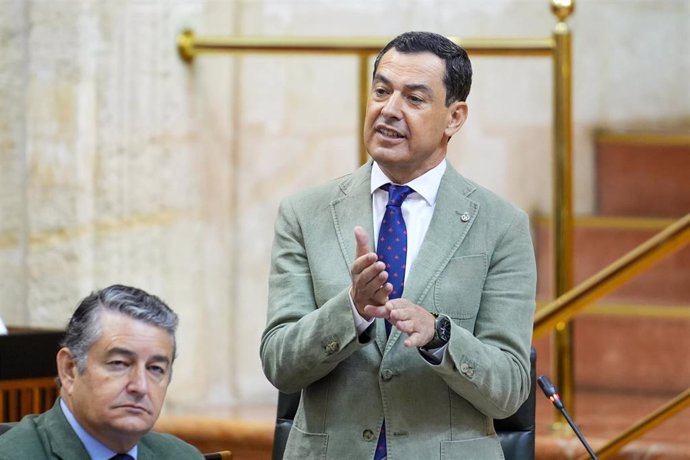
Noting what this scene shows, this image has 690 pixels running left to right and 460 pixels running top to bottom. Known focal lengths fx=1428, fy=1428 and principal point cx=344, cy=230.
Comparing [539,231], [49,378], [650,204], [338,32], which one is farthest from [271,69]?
Answer: [49,378]

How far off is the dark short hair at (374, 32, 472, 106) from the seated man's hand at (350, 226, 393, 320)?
456 millimetres

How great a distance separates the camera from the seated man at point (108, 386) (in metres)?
2.32

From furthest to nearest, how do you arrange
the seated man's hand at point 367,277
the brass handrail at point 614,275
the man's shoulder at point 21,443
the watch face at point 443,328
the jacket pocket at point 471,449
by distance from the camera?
the brass handrail at point 614,275 → the jacket pocket at point 471,449 → the watch face at point 443,328 → the seated man's hand at point 367,277 → the man's shoulder at point 21,443

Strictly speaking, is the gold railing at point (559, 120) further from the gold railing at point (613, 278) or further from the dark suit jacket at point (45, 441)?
the dark suit jacket at point (45, 441)

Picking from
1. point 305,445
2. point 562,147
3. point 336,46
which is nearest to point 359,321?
point 305,445

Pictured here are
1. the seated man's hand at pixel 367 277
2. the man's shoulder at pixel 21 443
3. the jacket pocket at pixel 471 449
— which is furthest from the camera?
the jacket pocket at pixel 471 449

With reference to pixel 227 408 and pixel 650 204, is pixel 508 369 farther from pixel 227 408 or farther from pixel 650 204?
pixel 650 204

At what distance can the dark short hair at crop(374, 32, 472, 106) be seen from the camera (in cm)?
283

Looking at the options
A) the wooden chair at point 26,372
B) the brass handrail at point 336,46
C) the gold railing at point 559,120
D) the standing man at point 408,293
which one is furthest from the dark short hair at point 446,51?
the brass handrail at point 336,46

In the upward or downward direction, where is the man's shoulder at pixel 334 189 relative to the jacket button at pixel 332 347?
upward

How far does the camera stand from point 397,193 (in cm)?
282

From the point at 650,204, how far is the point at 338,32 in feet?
5.50

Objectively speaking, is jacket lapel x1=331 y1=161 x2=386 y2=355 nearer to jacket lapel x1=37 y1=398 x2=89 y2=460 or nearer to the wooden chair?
jacket lapel x1=37 y1=398 x2=89 y2=460

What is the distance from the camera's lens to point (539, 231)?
6258 millimetres
